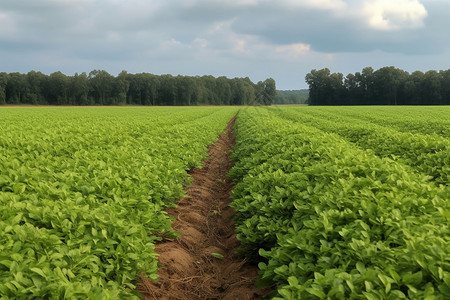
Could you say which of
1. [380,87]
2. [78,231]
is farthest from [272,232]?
[380,87]

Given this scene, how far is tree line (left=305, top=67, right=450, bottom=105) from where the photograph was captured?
89250mm

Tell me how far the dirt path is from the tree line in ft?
334

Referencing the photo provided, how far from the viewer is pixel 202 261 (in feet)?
15.3

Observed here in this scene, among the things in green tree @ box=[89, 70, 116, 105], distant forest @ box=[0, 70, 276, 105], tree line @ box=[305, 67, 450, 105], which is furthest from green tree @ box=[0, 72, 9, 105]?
tree line @ box=[305, 67, 450, 105]

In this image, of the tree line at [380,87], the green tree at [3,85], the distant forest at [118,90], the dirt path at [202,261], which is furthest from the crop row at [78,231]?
the tree line at [380,87]

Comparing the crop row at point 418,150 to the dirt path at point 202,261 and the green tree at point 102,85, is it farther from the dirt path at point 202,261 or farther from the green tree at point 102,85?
the green tree at point 102,85

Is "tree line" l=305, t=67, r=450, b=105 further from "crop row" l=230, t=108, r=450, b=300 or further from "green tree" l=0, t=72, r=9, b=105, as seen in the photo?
"crop row" l=230, t=108, r=450, b=300

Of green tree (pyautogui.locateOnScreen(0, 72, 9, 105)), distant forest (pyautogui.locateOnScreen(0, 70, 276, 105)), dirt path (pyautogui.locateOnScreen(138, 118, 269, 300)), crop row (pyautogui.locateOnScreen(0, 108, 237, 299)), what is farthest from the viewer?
distant forest (pyautogui.locateOnScreen(0, 70, 276, 105))

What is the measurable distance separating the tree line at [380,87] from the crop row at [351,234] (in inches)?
4017

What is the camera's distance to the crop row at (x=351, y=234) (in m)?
2.21

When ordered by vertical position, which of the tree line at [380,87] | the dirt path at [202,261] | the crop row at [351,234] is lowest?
the dirt path at [202,261]

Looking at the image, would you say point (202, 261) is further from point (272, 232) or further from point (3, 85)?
point (3, 85)

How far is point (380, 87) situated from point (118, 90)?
82580 mm

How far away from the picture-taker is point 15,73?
89.4 meters
